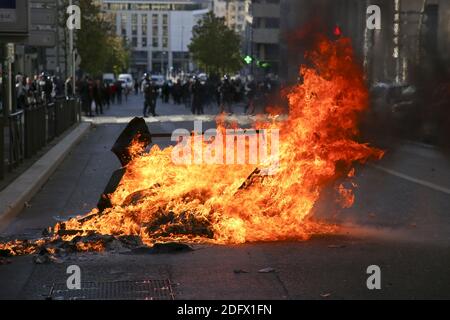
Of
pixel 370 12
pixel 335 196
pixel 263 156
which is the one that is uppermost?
pixel 370 12

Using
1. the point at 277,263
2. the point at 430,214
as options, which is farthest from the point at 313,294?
the point at 430,214

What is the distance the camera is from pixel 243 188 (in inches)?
412

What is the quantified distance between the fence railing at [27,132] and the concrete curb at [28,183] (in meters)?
0.29

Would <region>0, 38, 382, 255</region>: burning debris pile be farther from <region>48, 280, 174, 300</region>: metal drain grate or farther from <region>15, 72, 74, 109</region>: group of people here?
<region>15, 72, 74, 109</region>: group of people

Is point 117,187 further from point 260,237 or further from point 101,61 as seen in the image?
point 101,61

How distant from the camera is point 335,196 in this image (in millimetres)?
13602

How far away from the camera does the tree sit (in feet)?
342

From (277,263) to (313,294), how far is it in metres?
1.32

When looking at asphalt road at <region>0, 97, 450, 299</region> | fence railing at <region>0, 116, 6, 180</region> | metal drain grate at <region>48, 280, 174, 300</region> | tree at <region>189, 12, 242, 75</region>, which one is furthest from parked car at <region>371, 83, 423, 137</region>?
tree at <region>189, 12, 242, 75</region>

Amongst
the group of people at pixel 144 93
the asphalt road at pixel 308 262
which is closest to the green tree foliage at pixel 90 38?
the group of people at pixel 144 93

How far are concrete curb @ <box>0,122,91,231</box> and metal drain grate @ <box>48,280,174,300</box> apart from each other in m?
3.85

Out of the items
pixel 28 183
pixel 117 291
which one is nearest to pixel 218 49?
pixel 28 183

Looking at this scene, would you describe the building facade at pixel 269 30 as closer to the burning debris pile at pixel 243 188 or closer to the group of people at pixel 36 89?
the burning debris pile at pixel 243 188

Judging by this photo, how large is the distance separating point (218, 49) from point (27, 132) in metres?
84.9
